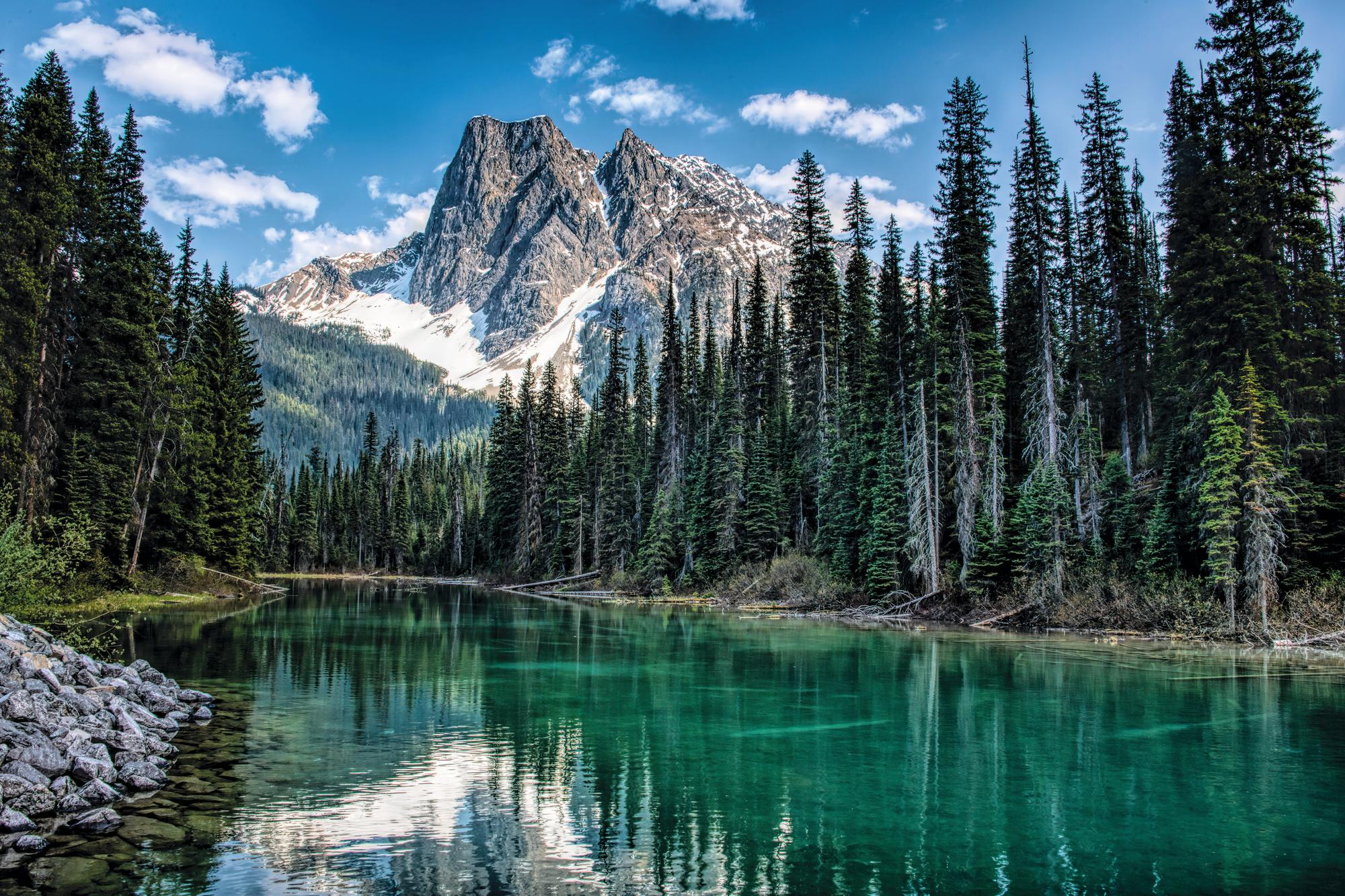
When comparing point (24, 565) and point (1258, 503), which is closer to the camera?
point (24, 565)

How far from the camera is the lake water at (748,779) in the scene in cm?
830

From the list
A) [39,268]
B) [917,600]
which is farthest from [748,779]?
[39,268]

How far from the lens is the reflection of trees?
8.52 m

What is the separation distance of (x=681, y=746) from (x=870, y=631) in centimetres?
1993

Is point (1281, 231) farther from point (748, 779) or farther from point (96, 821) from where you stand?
point (96, 821)

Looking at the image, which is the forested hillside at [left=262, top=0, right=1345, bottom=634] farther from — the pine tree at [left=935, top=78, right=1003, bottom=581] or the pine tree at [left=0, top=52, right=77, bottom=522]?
the pine tree at [left=0, top=52, right=77, bottom=522]

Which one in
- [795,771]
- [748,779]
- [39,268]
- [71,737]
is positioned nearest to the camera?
[71,737]

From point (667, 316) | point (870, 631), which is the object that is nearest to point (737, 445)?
point (667, 316)

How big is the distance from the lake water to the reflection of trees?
0.19 ft

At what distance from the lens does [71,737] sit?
11.0 m

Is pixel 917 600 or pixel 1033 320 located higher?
pixel 1033 320

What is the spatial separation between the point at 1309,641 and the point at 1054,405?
523 inches

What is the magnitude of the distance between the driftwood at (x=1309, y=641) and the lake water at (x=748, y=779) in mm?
1650

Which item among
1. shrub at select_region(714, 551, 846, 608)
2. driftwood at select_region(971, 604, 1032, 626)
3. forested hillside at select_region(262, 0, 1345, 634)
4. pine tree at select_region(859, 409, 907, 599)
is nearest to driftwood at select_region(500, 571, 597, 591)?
forested hillside at select_region(262, 0, 1345, 634)
